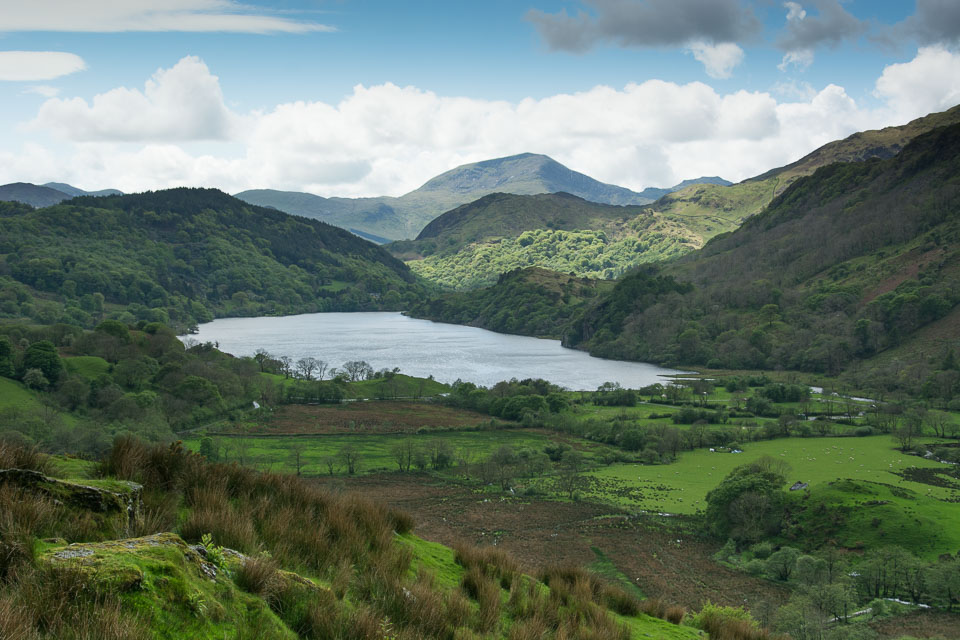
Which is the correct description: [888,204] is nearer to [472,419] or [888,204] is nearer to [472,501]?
[472,419]

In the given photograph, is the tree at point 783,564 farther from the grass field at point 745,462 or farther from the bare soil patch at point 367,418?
the bare soil patch at point 367,418

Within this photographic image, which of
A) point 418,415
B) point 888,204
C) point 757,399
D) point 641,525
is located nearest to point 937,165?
point 888,204

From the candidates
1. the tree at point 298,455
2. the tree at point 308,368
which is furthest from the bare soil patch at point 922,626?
the tree at point 308,368

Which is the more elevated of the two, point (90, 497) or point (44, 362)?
point (90, 497)

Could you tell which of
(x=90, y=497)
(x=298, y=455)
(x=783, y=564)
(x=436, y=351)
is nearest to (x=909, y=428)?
(x=783, y=564)

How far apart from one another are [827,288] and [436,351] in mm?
83197

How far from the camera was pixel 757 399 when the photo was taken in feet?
256

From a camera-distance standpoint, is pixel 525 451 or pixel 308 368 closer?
pixel 525 451

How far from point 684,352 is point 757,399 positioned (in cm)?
4909

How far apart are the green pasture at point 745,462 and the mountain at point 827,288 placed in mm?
38840

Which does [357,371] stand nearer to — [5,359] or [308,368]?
[308,368]

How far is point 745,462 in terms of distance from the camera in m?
53.6

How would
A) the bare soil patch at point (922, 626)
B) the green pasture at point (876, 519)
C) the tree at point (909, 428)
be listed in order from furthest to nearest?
the tree at point (909, 428), the green pasture at point (876, 519), the bare soil patch at point (922, 626)

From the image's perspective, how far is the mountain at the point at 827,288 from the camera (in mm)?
106438
